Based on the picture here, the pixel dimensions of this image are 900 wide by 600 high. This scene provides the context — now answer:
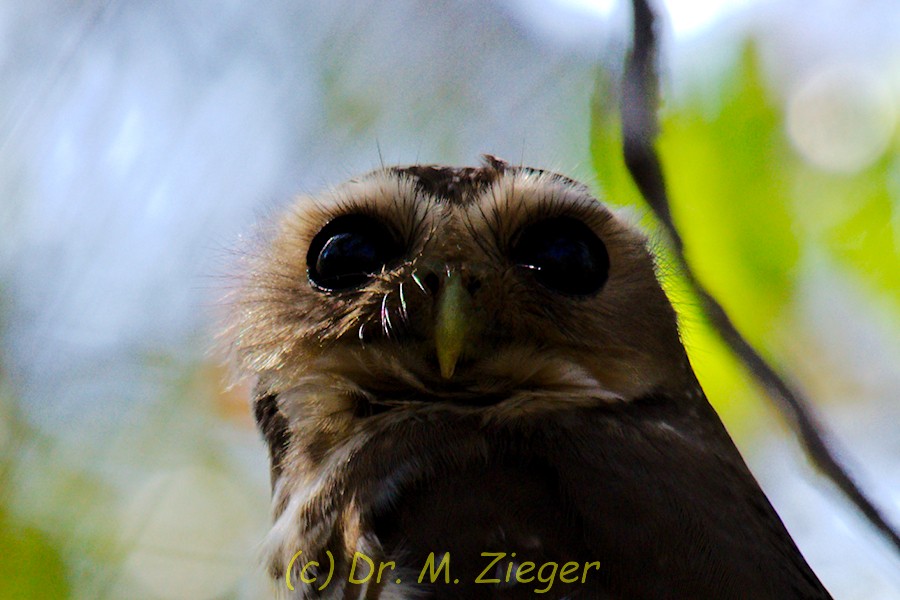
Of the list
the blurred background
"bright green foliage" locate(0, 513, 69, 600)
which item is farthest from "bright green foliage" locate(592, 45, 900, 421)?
"bright green foliage" locate(0, 513, 69, 600)

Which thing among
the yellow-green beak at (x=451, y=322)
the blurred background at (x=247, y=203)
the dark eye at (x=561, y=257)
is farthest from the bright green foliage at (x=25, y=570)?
the dark eye at (x=561, y=257)

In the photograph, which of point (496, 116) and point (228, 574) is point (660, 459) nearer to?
point (496, 116)

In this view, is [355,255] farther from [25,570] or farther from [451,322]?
[25,570]

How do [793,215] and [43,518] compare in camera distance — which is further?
[43,518]

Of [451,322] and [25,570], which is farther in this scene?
[25,570]

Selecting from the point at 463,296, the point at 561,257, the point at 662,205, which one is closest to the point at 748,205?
the point at 662,205

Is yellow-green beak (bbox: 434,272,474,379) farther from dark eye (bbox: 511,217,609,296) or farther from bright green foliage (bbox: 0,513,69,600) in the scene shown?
bright green foliage (bbox: 0,513,69,600)

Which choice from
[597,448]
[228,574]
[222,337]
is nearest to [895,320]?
[597,448]
